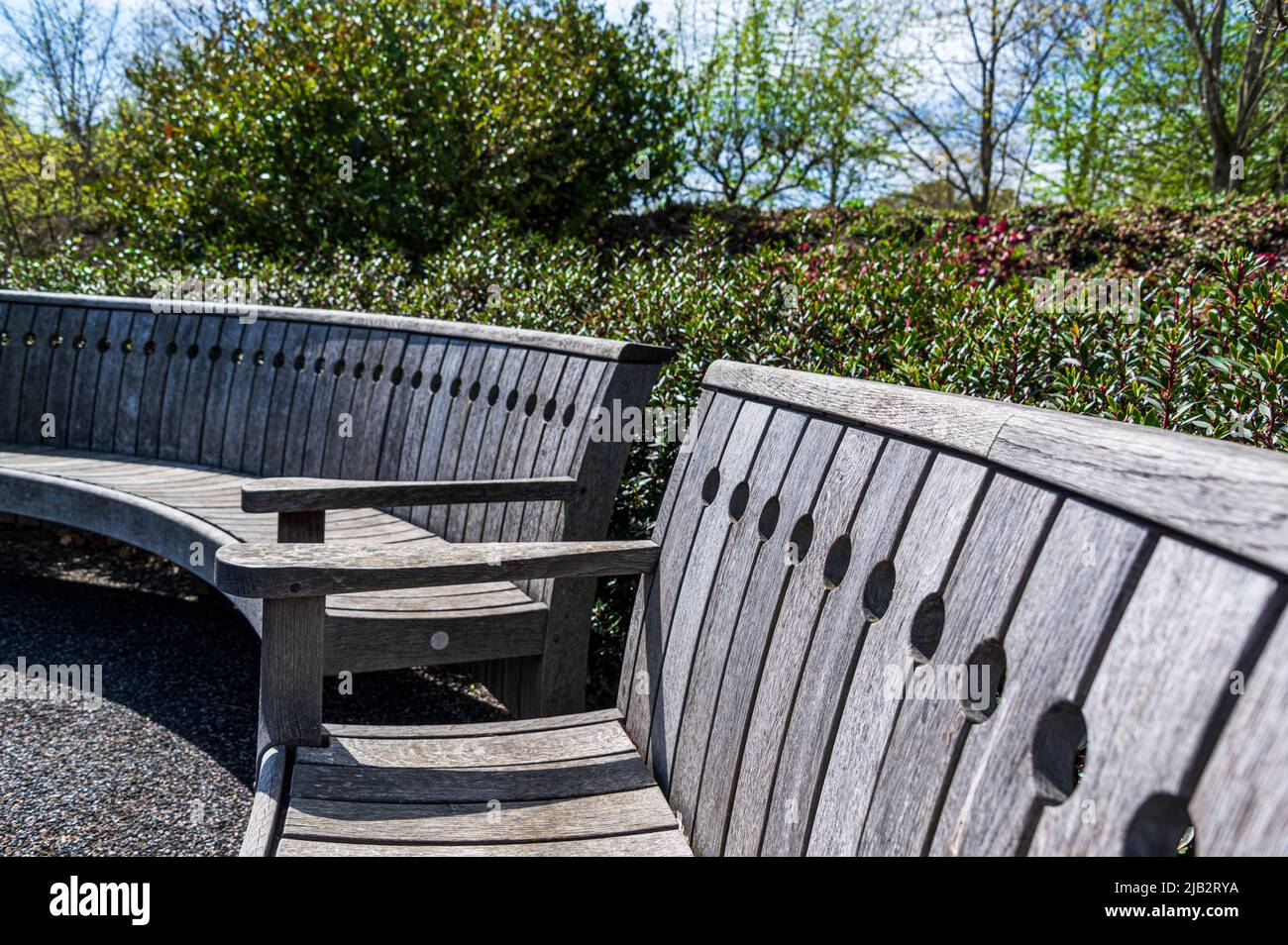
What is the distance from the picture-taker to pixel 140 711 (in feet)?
11.5

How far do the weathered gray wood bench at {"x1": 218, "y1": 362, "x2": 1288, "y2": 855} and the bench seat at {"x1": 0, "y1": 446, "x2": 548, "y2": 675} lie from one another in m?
0.44

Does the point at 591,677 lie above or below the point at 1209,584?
below

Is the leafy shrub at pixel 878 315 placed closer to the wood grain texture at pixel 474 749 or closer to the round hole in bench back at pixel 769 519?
the round hole in bench back at pixel 769 519

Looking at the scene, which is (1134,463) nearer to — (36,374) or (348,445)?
(348,445)

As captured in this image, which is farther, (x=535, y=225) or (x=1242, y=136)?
(x=1242, y=136)

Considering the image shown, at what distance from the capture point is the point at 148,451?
4.95 m

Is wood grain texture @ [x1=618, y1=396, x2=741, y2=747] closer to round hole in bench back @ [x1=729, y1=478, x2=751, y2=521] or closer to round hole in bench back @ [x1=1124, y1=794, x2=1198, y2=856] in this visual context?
round hole in bench back @ [x1=729, y1=478, x2=751, y2=521]

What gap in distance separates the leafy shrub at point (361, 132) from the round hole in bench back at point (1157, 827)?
803 centimetres

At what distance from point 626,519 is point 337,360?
1.58m

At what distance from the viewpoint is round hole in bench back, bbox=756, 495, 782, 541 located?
180 centimetres

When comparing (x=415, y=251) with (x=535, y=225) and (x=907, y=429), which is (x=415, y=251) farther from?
(x=907, y=429)

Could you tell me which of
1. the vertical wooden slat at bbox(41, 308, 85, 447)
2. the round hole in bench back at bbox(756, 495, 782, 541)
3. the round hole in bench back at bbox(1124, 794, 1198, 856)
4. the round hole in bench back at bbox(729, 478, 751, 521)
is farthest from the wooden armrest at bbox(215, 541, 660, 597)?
the vertical wooden slat at bbox(41, 308, 85, 447)

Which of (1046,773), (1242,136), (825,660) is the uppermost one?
(1242,136)
